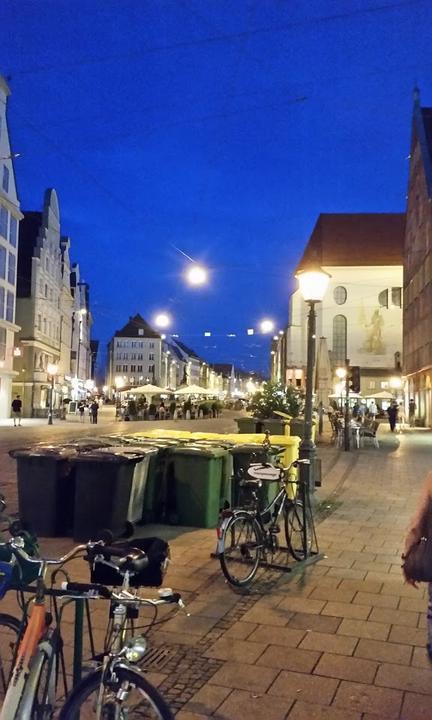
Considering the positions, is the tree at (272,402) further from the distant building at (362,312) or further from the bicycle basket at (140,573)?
the distant building at (362,312)

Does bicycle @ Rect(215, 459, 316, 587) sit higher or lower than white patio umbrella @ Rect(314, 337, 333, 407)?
lower

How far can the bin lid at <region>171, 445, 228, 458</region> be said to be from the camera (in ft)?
29.9

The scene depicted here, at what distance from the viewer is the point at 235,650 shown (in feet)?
16.1

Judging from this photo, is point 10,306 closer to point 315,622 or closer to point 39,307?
point 39,307

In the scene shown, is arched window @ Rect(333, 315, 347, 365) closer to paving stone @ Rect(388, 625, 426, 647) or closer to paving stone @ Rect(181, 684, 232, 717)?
paving stone @ Rect(388, 625, 426, 647)

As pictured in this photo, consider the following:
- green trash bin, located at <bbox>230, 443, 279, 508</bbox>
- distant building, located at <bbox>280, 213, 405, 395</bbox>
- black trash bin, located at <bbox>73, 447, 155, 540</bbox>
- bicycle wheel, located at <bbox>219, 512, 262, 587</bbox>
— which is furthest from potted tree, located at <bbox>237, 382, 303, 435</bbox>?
distant building, located at <bbox>280, 213, 405, 395</bbox>

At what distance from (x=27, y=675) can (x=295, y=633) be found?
2897 millimetres

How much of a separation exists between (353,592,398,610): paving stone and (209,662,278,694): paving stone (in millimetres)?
1896

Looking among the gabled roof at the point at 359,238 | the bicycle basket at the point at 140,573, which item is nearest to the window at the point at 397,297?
the gabled roof at the point at 359,238

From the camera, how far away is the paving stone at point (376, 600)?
6.14 metres

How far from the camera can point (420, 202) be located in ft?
151

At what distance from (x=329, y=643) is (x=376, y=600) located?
4.38ft

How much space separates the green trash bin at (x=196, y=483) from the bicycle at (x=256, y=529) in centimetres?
148

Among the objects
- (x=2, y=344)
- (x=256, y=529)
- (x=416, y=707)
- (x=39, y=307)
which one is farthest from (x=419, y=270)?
(x=416, y=707)
